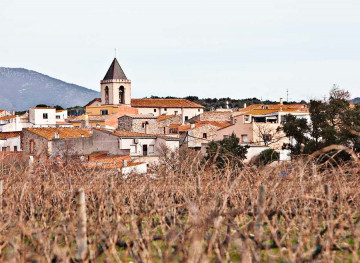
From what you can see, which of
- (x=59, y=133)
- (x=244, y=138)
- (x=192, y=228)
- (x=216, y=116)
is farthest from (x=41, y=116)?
(x=192, y=228)

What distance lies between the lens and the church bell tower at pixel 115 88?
253 feet

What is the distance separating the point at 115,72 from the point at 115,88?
3.13 meters

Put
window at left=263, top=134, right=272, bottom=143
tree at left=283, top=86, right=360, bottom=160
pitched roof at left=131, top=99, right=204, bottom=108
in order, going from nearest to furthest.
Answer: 1. tree at left=283, top=86, right=360, bottom=160
2. window at left=263, top=134, right=272, bottom=143
3. pitched roof at left=131, top=99, right=204, bottom=108

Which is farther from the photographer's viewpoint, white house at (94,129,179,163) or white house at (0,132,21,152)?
white house at (0,132,21,152)

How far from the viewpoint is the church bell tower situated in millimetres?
77125

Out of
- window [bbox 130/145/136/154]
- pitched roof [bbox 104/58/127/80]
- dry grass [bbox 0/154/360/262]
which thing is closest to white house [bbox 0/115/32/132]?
pitched roof [bbox 104/58/127/80]

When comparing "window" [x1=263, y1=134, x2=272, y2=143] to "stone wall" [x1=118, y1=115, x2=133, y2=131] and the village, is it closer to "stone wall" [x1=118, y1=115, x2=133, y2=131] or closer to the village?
the village

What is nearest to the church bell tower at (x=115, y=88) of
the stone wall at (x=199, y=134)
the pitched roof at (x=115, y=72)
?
the pitched roof at (x=115, y=72)

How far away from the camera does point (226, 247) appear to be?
6766mm

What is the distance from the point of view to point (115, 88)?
7738 cm

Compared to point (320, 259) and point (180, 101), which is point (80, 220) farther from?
point (180, 101)

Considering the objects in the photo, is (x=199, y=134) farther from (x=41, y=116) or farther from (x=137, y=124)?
(x=41, y=116)

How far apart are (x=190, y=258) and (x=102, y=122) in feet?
190

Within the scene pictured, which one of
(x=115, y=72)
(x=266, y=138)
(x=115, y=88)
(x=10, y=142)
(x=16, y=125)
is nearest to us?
(x=10, y=142)
